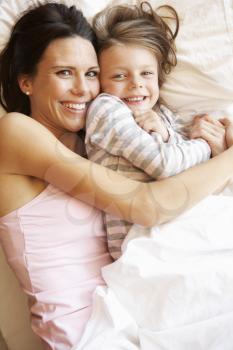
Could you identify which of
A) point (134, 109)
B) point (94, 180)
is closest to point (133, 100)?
point (134, 109)

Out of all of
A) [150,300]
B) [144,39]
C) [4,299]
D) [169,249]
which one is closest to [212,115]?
[144,39]

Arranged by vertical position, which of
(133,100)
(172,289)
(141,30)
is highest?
(141,30)

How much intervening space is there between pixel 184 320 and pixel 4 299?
0.57m

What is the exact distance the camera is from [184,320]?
826 millimetres

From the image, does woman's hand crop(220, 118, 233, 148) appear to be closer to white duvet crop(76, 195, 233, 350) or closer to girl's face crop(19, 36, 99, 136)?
white duvet crop(76, 195, 233, 350)

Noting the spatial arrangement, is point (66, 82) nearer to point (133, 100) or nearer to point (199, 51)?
point (133, 100)

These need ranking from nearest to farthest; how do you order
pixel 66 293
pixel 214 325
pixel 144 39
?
pixel 214 325 < pixel 66 293 < pixel 144 39

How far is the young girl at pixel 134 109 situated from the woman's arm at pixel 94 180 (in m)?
0.05

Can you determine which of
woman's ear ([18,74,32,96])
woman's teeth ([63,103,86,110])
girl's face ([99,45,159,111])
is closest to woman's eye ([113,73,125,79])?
girl's face ([99,45,159,111])

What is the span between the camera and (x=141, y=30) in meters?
1.04

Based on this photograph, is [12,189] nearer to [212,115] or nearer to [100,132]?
[100,132]

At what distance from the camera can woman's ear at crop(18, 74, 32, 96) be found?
100cm

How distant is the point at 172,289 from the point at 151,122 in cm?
41

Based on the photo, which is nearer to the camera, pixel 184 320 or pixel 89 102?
pixel 184 320
